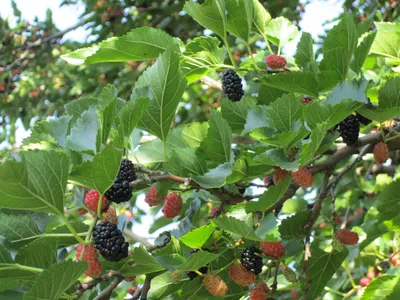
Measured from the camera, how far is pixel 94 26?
338 cm

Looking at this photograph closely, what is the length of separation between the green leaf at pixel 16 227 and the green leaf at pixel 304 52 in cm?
55

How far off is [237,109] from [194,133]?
90 millimetres

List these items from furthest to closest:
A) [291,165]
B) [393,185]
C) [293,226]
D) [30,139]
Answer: [393,185] → [293,226] → [30,139] → [291,165]

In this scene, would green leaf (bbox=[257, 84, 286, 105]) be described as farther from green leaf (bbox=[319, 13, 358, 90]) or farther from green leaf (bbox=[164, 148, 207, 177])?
green leaf (bbox=[164, 148, 207, 177])

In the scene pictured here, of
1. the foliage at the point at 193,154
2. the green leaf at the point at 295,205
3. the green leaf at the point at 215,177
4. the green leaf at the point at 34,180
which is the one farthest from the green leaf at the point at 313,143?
the green leaf at the point at 295,205

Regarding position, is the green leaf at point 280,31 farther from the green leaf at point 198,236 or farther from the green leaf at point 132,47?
the green leaf at point 198,236

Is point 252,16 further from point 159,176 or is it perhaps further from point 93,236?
point 93,236

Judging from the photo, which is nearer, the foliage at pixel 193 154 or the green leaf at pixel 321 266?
the foliage at pixel 193 154

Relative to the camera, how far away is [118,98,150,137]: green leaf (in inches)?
32.0

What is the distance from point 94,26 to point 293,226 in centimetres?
260

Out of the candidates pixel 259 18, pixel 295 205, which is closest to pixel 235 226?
pixel 259 18

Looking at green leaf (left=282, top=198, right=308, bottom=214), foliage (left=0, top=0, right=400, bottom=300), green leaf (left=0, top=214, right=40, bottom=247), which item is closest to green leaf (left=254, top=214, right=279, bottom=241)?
foliage (left=0, top=0, right=400, bottom=300)

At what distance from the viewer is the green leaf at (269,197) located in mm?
879

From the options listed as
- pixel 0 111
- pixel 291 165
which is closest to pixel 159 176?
pixel 291 165
